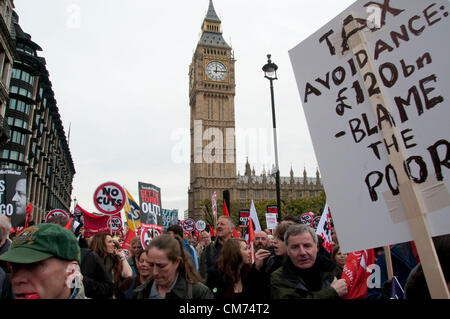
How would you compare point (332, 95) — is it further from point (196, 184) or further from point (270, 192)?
point (270, 192)

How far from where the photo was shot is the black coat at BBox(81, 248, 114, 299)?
126 inches

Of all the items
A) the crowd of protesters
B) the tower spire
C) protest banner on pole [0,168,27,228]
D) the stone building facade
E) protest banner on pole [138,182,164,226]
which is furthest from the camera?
the tower spire

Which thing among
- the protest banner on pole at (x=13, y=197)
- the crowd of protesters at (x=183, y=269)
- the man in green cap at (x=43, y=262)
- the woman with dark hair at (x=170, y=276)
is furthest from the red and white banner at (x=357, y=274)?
the protest banner on pole at (x=13, y=197)

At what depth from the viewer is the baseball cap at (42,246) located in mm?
1583

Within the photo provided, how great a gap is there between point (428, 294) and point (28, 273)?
6.63ft

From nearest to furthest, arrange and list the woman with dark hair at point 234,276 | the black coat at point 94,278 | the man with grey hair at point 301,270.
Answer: the man with grey hair at point 301,270
the black coat at point 94,278
the woman with dark hair at point 234,276

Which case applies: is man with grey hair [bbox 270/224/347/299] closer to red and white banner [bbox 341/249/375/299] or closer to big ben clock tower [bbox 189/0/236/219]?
red and white banner [bbox 341/249/375/299]

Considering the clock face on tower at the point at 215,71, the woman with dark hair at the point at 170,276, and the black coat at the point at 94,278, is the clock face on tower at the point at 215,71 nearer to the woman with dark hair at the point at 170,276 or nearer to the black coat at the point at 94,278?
the black coat at the point at 94,278

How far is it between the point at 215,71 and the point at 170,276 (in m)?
80.3

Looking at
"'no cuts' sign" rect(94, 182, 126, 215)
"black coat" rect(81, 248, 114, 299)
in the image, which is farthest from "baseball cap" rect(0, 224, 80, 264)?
"'no cuts' sign" rect(94, 182, 126, 215)

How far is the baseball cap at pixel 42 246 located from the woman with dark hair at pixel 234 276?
1909mm

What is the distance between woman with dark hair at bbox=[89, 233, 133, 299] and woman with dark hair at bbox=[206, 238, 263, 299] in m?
1.24

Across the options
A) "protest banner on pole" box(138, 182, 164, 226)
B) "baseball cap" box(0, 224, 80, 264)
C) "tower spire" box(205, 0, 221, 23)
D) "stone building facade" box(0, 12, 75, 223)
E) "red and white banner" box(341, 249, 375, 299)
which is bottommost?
"red and white banner" box(341, 249, 375, 299)

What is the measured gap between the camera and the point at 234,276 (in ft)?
11.0
